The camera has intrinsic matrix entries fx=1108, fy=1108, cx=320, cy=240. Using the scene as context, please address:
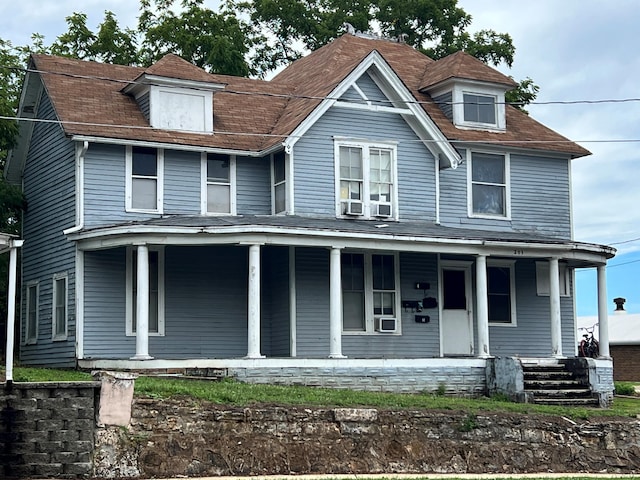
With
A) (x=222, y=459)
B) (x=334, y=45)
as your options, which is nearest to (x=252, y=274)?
(x=222, y=459)

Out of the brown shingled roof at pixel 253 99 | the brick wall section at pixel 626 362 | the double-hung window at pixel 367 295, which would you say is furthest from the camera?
the brick wall section at pixel 626 362

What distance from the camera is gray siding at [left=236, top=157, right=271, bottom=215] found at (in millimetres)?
26844

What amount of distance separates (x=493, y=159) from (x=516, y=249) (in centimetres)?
423

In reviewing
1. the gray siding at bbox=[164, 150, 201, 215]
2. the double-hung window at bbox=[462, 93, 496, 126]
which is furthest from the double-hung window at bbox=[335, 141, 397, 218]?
the double-hung window at bbox=[462, 93, 496, 126]

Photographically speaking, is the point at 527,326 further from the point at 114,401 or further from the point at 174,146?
the point at 114,401

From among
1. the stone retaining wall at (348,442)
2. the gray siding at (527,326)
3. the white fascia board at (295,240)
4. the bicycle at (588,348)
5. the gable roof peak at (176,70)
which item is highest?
the gable roof peak at (176,70)

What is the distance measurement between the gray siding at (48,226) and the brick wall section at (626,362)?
24218 millimetres

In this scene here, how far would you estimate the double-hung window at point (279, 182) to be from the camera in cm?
2656

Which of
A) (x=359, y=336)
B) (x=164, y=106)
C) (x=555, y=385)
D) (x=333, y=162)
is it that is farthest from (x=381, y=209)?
(x=555, y=385)

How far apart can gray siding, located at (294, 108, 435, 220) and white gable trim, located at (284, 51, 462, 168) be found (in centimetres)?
24

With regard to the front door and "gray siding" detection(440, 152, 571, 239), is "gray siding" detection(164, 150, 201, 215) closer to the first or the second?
"gray siding" detection(440, 152, 571, 239)

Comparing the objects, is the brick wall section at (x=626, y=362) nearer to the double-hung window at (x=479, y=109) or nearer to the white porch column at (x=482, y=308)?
the double-hung window at (x=479, y=109)

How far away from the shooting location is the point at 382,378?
2409 centimetres

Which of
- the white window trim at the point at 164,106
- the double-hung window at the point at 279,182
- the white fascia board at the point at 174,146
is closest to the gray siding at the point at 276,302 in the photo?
the double-hung window at the point at 279,182
